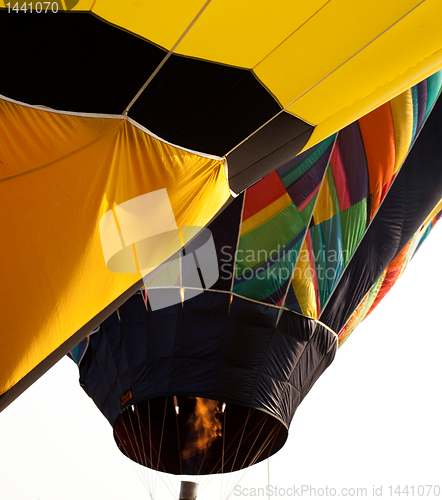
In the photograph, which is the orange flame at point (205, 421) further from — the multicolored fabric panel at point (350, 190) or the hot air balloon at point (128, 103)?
the hot air balloon at point (128, 103)

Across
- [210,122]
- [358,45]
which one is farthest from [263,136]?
[358,45]

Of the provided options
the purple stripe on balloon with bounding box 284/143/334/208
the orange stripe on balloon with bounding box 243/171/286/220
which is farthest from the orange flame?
the purple stripe on balloon with bounding box 284/143/334/208

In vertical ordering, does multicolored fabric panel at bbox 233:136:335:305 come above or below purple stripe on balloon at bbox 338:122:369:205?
below

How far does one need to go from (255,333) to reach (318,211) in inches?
46.9

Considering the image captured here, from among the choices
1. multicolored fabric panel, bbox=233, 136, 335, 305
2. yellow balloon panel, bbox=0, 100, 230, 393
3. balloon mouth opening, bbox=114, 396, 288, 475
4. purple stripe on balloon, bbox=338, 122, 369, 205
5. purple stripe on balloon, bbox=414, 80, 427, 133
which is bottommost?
balloon mouth opening, bbox=114, 396, 288, 475

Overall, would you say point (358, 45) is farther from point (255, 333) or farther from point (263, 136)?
A: point (255, 333)

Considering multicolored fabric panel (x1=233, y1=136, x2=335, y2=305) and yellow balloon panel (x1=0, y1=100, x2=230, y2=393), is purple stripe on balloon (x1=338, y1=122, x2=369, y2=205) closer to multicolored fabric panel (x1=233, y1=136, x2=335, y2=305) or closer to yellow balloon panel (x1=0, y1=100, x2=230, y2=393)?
multicolored fabric panel (x1=233, y1=136, x2=335, y2=305)

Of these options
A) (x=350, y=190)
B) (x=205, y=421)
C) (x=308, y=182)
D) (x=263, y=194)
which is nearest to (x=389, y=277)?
(x=350, y=190)

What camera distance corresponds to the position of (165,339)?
4801 millimetres

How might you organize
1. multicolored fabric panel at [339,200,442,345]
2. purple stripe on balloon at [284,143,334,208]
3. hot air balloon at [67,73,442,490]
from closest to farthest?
hot air balloon at [67,73,442,490], purple stripe on balloon at [284,143,334,208], multicolored fabric panel at [339,200,442,345]

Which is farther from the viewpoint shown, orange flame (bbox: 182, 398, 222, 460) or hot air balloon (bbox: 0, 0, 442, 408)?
orange flame (bbox: 182, 398, 222, 460)

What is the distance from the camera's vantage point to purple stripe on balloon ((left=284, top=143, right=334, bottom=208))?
504 cm

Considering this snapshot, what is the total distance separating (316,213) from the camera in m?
5.12

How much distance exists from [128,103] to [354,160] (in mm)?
3029
